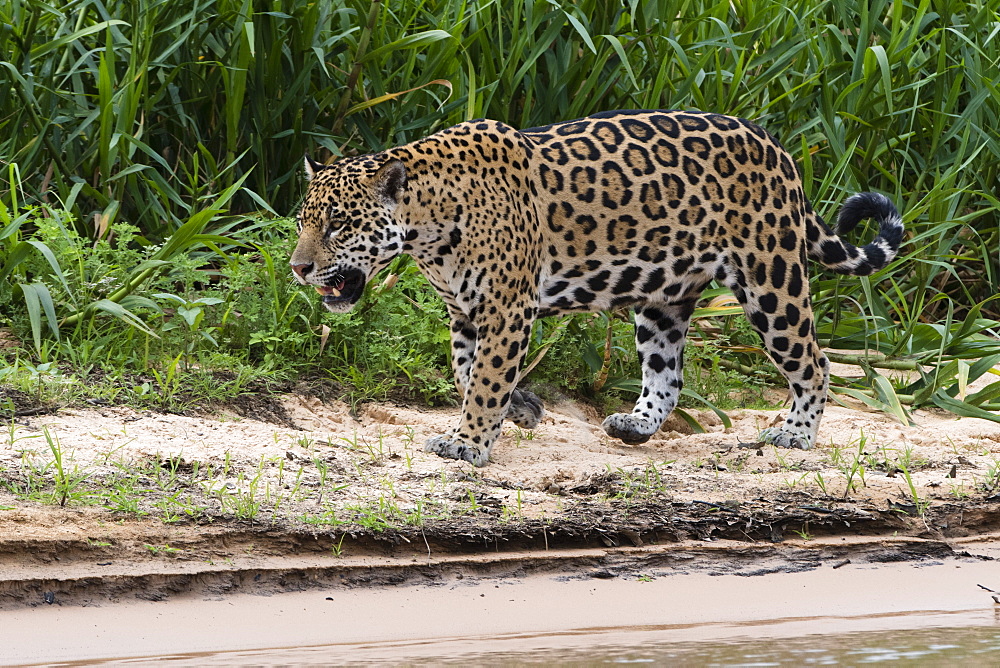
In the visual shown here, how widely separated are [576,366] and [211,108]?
2238mm

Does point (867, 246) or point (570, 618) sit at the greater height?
point (867, 246)

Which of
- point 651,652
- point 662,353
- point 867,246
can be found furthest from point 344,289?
point 867,246

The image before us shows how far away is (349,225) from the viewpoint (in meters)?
4.71

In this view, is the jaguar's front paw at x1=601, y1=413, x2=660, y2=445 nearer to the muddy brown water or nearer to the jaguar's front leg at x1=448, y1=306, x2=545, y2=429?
the jaguar's front leg at x1=448, y1=306, x2=545, y2=429

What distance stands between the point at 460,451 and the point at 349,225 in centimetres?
93

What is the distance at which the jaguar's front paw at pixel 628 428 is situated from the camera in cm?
528

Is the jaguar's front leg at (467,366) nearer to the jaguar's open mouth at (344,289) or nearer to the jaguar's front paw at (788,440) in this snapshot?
the jaguar's open mouth at (344,289)

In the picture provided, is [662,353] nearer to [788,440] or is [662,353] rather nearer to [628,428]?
[628,428]

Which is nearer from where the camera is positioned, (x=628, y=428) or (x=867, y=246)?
(x=628, y=428)

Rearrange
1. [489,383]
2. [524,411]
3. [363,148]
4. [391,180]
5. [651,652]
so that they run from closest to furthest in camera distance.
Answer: [651,652]
[391,180]
[489,383]
[524,411]
[363,148]

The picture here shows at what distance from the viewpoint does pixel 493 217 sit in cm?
481

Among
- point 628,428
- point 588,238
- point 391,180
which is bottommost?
point 628,428

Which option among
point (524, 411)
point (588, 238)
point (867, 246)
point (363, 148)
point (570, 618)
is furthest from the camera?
point (363, 148)

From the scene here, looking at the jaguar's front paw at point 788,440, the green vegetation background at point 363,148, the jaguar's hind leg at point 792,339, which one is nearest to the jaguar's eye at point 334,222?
the green vegetation background at point 363,148
